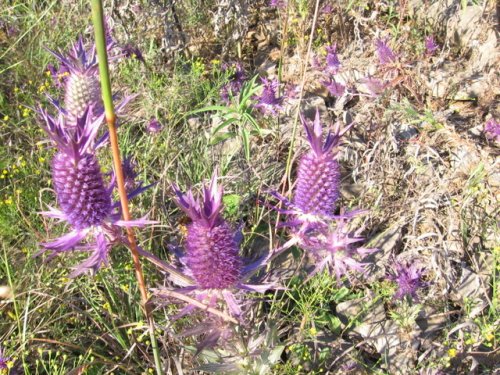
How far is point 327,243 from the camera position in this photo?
1715 mm

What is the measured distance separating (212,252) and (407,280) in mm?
1290

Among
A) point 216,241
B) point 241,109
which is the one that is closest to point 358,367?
point 216,241

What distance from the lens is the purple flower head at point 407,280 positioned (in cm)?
228

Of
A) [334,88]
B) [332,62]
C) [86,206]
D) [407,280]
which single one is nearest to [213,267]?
[86,206]

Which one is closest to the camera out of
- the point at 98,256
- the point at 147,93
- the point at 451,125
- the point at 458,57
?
the point at 98,256

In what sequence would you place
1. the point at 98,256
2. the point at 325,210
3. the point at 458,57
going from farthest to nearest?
the point at 458,57, the point at 325,210, the point at 98,256

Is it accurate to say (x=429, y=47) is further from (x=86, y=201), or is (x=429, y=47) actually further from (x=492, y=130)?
(x=86, y=201)

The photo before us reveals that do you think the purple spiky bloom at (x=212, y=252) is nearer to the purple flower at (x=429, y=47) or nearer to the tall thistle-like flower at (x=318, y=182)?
the tall thistle-like flower at (x=318, y=182)

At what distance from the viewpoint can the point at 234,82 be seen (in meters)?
3.41

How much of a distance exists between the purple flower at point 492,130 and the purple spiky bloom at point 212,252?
2.11 meters

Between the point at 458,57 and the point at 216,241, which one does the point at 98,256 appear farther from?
the point at 458,57

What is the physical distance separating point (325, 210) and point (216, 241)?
480mm

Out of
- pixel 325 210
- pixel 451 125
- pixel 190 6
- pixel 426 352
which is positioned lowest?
pixel 426 352

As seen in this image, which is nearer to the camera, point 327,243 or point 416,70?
point 327,243
